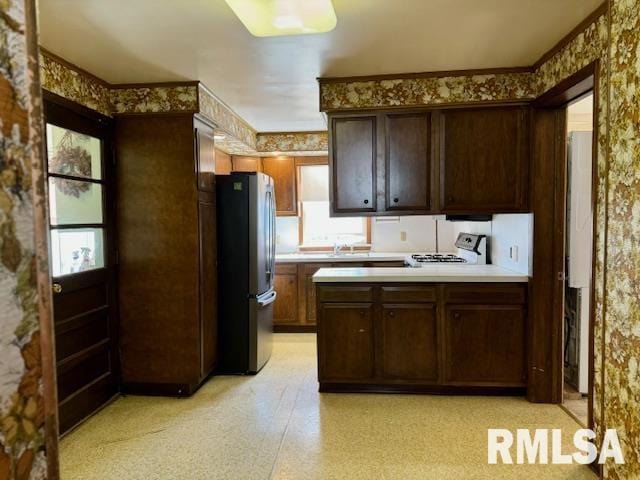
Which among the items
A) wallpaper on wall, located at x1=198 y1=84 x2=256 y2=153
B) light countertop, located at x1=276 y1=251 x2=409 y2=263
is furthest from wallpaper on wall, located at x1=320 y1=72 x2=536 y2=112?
light countertop, located at x1=276 y1=251 x2=409 y2=263

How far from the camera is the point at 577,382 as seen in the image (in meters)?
3.18

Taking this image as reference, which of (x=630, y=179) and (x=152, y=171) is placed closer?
(x=630, y=179)

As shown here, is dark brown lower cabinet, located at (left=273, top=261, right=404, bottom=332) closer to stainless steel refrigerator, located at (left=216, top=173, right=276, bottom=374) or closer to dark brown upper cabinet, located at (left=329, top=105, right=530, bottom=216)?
stainless steel refrigerator, located at (left=216, top=173, right=276, bottom=374)

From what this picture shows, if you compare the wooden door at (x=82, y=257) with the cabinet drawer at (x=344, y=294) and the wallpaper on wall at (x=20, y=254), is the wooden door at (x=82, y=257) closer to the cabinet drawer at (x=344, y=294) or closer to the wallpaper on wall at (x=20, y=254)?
the cabinet drawer at (x=344, y=294)

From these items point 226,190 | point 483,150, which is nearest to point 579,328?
point 483,150

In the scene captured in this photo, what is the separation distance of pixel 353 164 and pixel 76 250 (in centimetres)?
205

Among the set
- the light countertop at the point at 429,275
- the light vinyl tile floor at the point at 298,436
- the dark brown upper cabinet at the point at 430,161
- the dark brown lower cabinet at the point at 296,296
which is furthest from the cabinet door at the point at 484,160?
the dark brown lower cabinet at the point at 296,296

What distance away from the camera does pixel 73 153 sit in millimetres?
2799

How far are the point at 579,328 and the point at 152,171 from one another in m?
3.46

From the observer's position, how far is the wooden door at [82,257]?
262cm

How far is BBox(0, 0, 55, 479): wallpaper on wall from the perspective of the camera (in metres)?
0.60

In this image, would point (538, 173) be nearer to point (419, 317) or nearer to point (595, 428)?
point (419, 317)

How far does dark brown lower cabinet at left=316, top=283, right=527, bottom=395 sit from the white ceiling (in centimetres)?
157

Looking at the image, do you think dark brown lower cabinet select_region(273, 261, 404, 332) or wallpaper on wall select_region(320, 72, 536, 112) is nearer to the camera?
wallpaper on wall select_region(320, 72, 536, 112)
